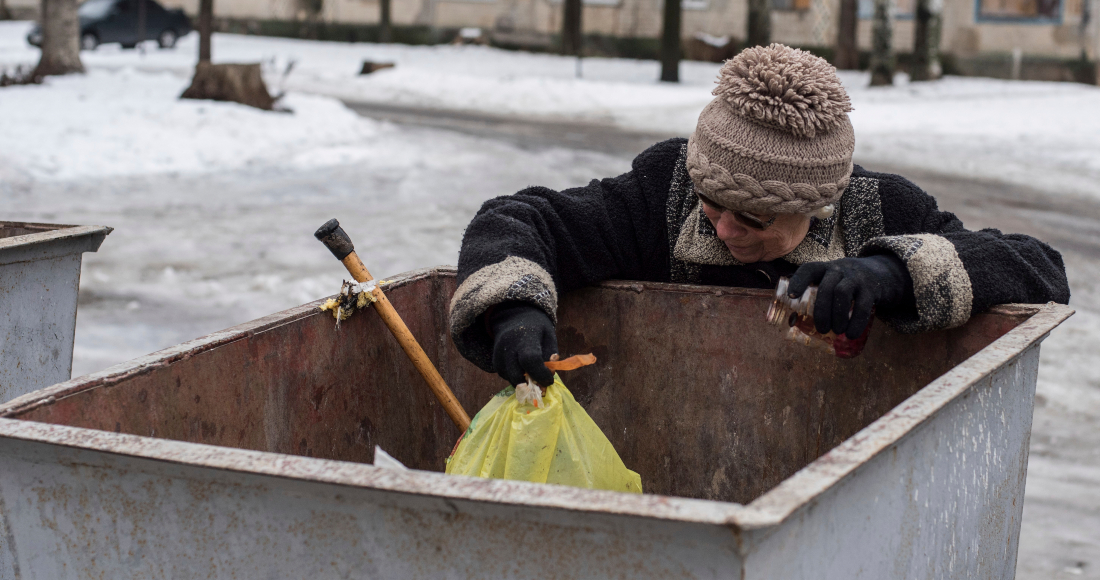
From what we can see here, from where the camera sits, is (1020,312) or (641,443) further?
Answer: (641,443)

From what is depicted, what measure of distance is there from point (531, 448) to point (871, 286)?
681mm

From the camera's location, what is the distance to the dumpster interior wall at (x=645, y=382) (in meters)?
2.03

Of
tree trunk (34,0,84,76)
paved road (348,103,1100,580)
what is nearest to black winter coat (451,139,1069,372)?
paved road (348,103,1100,580)

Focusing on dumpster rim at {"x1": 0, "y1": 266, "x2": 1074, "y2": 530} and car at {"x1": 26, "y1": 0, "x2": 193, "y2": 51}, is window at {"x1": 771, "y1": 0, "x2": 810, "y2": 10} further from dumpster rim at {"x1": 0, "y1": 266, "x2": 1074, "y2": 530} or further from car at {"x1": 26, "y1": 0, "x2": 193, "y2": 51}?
dumpster rim at {"x1": 0, "y1": 266, "x2": 1074, "y2": 530}

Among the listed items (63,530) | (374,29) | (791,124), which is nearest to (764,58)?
(791,124)

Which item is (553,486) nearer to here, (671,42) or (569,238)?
(569,238)

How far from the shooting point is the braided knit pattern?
1.95m

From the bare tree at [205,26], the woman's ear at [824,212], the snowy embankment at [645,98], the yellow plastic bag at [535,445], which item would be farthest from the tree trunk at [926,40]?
the yellow plastic bag at [535,445]

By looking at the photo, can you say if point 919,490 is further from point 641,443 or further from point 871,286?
point 641,443

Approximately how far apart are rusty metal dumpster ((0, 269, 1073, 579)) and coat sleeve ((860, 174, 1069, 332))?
0.25 ft

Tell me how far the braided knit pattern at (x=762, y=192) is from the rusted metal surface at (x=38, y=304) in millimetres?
1556

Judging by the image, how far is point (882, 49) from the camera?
57.5 ft

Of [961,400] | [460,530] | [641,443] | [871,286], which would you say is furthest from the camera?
[641,443]

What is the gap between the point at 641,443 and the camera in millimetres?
2479
